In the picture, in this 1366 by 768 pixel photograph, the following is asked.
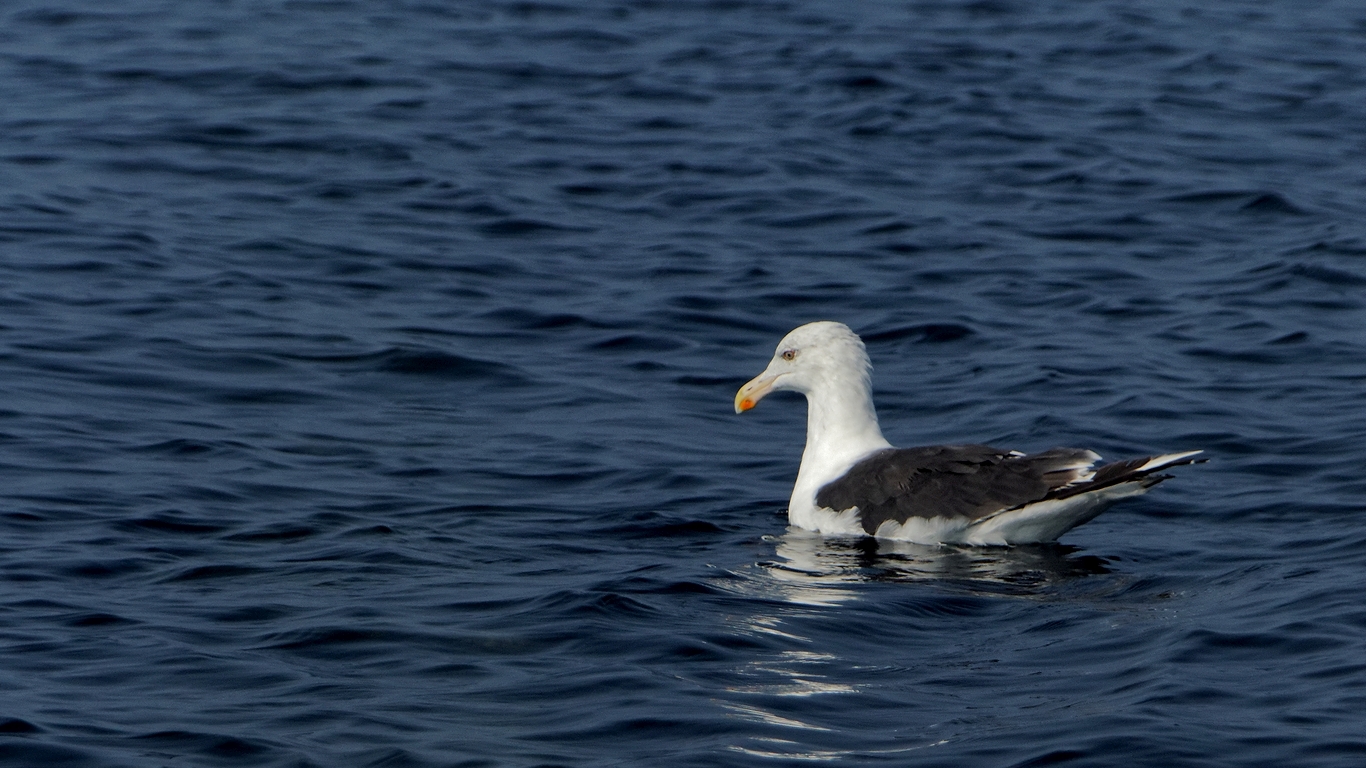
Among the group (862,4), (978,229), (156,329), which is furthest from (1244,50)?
(156,329)

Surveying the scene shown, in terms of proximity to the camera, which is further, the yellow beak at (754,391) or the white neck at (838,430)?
the yellow beak at (754,391)

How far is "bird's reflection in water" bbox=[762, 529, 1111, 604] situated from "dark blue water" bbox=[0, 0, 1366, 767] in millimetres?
50

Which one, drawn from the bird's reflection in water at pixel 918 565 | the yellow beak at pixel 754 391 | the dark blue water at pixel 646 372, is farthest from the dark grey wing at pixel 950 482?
the yellow beak at pixel 754 391

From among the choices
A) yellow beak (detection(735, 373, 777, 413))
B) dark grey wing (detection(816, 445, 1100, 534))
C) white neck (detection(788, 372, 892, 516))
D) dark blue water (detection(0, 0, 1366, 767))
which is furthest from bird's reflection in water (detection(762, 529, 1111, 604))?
yellow beak (detection(735, 373, 777, 413))

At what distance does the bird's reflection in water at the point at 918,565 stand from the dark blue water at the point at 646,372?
0.05m

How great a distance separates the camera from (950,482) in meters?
10.2

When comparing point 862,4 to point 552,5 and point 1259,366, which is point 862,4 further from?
point 1259,366

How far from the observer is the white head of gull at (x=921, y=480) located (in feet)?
32.3

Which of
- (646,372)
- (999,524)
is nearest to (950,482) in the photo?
(999,524)

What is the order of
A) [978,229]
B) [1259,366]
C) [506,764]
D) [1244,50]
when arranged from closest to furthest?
1. [506,764]
2. [1259,366]
3. [978,229]
4. [1244,50]

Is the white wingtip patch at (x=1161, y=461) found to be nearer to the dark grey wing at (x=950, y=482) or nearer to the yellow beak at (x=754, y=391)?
the dark grey wing at (x=950, y=482)

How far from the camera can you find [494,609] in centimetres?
863

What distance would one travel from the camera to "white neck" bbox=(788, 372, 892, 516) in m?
11.0

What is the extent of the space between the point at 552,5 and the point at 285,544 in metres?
18.0
